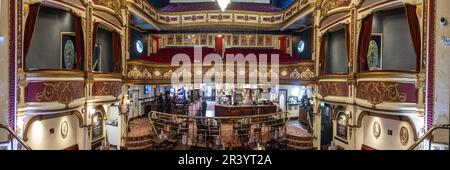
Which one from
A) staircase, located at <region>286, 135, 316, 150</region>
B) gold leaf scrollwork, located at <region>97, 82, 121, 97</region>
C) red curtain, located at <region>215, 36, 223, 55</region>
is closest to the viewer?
gold leaf scrollwork, located at <region>97, 82, 121, 97</region>

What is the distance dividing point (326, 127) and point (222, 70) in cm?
326

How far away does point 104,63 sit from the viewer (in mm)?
5391

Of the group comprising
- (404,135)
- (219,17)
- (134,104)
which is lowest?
(404,135)

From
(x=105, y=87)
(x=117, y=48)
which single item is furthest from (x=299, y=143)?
(x=117, y=48)

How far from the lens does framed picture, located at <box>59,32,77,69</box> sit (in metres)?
4.30

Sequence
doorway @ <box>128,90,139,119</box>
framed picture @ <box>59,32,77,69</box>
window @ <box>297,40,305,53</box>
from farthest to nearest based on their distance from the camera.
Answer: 1. doorway @ <box>128,90,139,119</box>
2. window @ <box>297,40,305,53</box>
3. framed picture @ <box>59,32,77,69</box>

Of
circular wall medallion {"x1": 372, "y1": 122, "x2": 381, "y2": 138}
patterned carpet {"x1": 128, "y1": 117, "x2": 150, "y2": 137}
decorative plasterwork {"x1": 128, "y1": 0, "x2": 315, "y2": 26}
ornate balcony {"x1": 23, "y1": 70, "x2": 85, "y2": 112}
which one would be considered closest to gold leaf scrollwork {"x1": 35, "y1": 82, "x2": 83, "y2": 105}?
ornate balcony {"x1": 23, "y1": 70, "x2": 85, "y2": 112}

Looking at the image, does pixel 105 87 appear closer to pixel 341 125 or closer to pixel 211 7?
pixel 211 7

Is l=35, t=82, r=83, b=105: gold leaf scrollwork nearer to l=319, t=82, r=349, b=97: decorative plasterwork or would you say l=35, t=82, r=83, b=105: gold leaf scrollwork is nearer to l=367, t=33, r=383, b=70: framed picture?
l=319, t=82, r=349, b=97: decorative plasterwork

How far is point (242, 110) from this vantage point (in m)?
8.45

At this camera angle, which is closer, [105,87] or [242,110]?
[105,87]

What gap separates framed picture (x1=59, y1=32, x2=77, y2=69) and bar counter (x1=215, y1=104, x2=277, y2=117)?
16.7 ft
